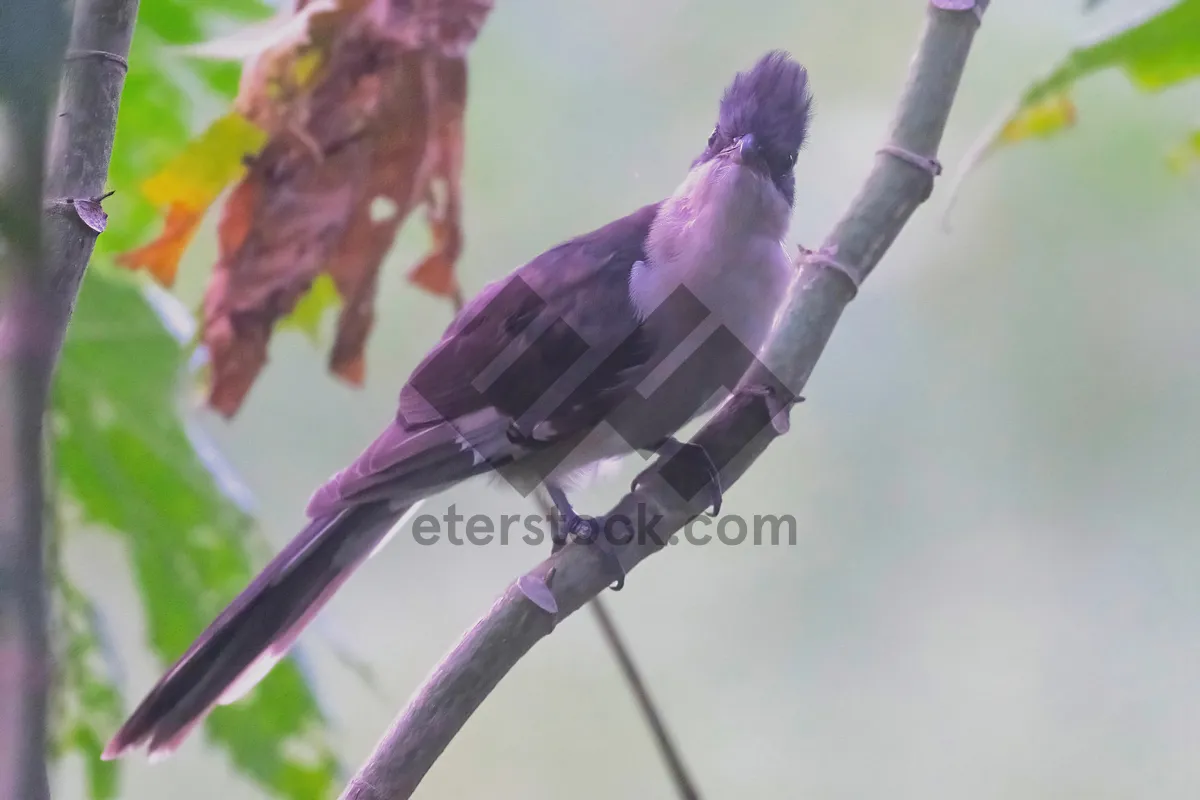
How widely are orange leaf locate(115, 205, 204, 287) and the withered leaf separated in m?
0.03

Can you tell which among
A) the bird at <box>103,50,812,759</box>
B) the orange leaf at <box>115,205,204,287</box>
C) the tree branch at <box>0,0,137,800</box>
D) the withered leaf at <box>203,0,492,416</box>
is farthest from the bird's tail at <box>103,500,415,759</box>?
the tree branch at <box>0,0,137,800</box>

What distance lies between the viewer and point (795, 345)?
2.27ft

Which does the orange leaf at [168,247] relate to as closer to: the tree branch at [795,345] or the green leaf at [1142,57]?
the tree branch at [795,345]

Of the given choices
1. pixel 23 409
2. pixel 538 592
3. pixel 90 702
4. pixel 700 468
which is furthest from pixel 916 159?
pixel 90 702

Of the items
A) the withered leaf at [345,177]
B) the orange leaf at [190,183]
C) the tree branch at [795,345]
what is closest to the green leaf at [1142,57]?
the tree branch at [795,345]

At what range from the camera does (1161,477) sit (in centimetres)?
128

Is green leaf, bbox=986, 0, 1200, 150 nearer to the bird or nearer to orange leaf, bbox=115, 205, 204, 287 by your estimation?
the bird

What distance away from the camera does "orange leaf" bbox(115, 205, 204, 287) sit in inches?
31.5

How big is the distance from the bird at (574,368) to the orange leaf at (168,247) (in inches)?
8.0

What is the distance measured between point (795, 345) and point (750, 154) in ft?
0.57

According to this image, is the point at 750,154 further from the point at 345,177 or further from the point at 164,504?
the point at 164,504

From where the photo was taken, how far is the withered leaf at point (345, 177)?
0.79 metres

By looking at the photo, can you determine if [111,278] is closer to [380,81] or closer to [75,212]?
[380,81]

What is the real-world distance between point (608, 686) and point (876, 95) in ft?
2.23
